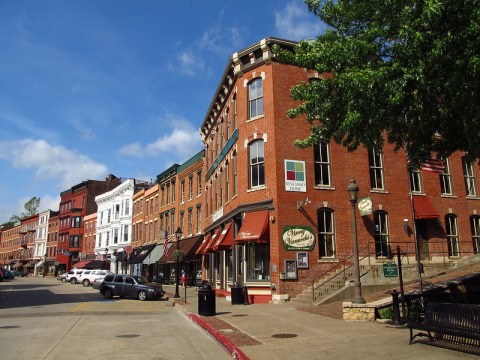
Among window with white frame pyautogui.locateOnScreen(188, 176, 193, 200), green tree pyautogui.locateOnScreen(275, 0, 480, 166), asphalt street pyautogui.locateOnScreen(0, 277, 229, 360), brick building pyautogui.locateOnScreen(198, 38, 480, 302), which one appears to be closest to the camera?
green tree pyautogui.locateOnScreen(275, 0, 480, 166)

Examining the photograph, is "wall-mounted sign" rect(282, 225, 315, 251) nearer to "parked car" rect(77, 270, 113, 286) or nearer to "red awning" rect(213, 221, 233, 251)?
"red awning" rect(213, 221, 233, 251)

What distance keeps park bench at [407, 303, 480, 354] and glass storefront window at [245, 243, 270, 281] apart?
42.5ft

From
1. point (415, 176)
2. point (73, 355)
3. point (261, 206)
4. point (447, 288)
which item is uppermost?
point (415, 176)

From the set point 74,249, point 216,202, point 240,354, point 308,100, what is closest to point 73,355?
point 240,354

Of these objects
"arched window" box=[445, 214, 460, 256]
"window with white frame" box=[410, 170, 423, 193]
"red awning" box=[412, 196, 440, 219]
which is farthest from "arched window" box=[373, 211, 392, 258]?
"arched window" box=[445, 214, 460, 256]

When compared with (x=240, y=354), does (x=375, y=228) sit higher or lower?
higher

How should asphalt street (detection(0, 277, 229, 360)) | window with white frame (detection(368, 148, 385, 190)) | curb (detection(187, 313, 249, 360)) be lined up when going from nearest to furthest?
1. curb (detection(187, 313, 249, 360))
2. asphalt street (detection(0, 277, 229, 360))
3. window with white frame (detection(368, 148, 385, 190))

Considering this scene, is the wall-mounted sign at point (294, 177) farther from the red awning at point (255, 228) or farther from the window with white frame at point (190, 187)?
the window with white frame at point (190, 187)

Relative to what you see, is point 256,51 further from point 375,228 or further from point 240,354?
point 240,354

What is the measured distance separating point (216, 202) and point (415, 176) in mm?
13501

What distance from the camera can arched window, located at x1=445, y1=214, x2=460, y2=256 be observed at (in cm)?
2617

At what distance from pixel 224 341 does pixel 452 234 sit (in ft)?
68.0

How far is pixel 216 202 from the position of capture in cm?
3136

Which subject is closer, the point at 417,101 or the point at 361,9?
the point at 417,101
